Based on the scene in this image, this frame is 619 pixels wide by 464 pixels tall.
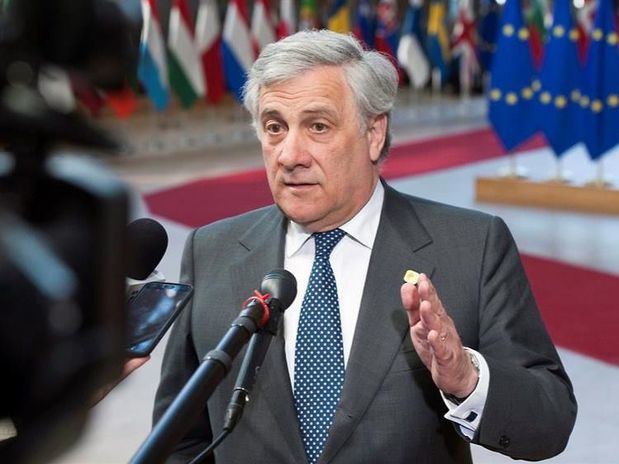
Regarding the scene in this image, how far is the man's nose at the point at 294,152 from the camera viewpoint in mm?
2164

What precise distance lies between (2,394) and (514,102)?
10649 mm

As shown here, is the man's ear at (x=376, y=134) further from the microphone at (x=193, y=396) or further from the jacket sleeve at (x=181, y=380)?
the microphone at (x=193, y=396)

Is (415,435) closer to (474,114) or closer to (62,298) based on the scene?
(62,298)

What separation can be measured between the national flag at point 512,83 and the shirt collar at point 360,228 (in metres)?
8.62

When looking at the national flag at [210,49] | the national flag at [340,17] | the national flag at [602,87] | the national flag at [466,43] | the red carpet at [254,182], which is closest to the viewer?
the red carpet at [254,182]

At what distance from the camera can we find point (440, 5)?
16406 mm

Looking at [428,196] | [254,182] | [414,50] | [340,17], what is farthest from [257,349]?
[414,50]

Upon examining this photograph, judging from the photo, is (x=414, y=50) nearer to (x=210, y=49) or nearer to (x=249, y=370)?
(x=210, y=49)

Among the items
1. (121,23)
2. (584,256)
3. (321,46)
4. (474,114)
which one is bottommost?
(474,114)

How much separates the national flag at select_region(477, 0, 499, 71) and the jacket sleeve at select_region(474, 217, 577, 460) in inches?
612

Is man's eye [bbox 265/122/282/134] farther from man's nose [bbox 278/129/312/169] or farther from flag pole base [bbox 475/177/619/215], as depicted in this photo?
flag pole base [bbox 475/177/619/215]

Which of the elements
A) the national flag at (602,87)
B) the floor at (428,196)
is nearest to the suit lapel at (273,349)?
the floor at (428,196)

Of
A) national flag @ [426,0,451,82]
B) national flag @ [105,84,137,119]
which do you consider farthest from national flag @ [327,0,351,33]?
national flag @ [105,84,137,119]

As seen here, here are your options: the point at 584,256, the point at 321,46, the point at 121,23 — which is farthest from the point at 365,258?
the point at 584,256
